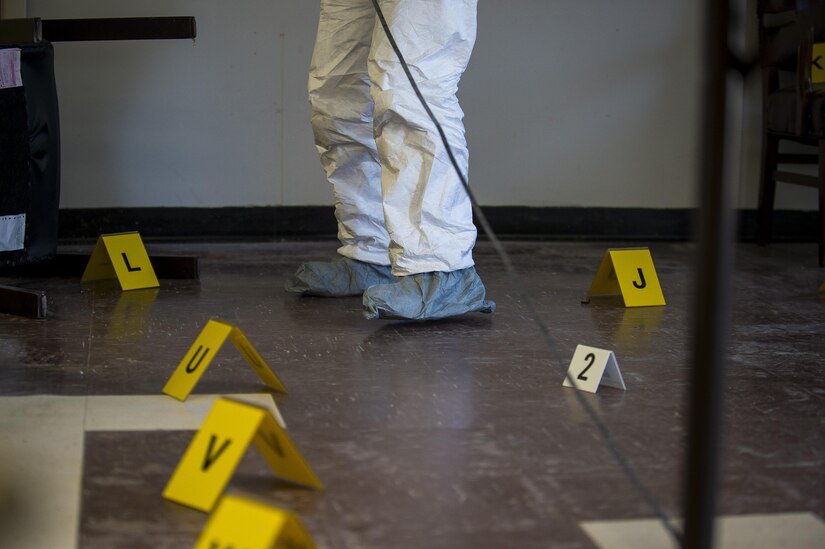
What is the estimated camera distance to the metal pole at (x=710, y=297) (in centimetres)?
66

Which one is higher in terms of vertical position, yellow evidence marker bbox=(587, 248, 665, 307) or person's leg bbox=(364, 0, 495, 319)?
person's leg bbox=(364, 0, 495, 319)

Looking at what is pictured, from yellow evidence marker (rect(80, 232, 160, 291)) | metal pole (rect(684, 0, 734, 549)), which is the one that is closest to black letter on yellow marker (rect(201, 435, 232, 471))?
metal pole (rect(684, 0, 734, 549))

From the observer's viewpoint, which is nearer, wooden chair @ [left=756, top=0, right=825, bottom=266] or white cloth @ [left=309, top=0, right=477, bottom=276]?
white cloth @ [left=309, top=0, right=477, bottom=276]

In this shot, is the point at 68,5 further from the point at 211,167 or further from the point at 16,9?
the point at 211,167

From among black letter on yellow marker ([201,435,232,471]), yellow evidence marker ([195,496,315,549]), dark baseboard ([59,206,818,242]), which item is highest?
yellow evidence marker ([195,496,315,549])

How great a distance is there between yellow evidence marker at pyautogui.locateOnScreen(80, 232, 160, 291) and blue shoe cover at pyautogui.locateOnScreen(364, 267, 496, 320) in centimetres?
71

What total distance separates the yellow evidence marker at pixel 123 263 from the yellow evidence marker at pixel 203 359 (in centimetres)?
95

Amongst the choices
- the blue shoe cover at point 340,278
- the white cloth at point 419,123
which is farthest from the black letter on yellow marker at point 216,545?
the blue shoe cover at point 340,278

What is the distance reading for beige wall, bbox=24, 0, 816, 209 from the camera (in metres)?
3.29

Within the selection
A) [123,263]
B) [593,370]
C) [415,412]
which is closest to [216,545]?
[415,412]

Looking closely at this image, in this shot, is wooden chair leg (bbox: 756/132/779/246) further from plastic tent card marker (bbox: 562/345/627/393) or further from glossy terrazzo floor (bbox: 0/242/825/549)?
plastic tent card marker (bbox: 562/345/627/393)

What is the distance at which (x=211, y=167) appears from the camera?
11.1 feet

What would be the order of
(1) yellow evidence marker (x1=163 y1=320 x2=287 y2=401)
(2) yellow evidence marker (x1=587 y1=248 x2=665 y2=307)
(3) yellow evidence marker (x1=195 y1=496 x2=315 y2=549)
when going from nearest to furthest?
(3) yellow evidence marker (x1=195 y1=496 x2=315 y2=549)
(1) yellow evidence marker (x1=163 y1=320 x2=287 y2=401)
(2) yellow evidence marker (x1=587 y1=248 x2=665 y2=307)

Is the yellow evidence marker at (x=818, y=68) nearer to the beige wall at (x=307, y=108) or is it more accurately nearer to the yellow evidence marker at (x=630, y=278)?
the beige wall at (x=307, y=108)
